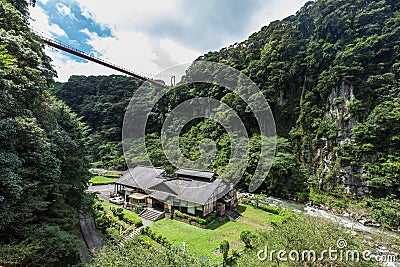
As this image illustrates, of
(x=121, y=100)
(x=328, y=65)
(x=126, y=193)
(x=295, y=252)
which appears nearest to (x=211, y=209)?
(x=126, y=193)

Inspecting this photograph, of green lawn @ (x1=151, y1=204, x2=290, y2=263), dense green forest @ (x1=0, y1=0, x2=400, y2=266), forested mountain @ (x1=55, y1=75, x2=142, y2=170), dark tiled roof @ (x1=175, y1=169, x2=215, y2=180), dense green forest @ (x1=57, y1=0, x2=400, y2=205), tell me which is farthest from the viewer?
forested mountain @ (x1=55, y1=75, x2=142, y2=170)

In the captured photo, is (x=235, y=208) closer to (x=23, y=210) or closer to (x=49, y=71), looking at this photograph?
(x=23, y=210)

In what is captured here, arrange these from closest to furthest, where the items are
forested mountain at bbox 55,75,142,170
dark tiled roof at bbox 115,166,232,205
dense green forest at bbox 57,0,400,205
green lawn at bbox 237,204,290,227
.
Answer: green lawn at bbox 237,204,290,227 → dark tiled roof at bbox 115,166,232,205 → dense green forest at bbox 57,0,400,205 → forested mountain at bbox 55,75,142,170

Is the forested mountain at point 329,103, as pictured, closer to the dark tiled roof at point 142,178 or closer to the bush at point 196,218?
the dark tiled roof at point 142,178

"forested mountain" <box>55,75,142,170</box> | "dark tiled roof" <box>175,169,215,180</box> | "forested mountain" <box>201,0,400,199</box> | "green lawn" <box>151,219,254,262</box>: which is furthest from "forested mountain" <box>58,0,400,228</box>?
"green lawn" <box>151,219,254,262</box>

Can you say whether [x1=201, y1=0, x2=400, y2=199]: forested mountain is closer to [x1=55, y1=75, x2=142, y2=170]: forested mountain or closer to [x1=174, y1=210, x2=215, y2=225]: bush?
[x1=174, y1=210, x2=215, y2=225]: bush
